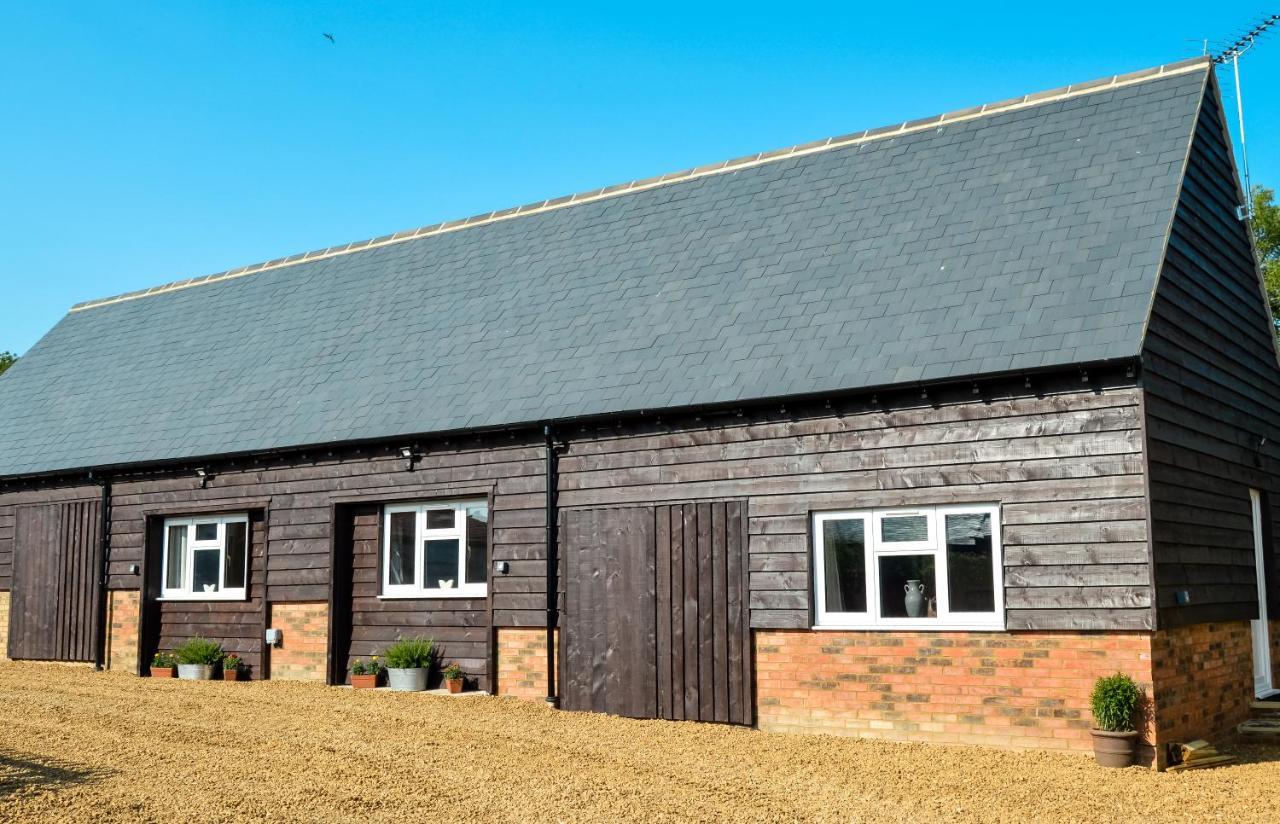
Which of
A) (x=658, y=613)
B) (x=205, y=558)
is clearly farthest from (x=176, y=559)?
(x=658, y=613)

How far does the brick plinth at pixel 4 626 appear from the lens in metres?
19.5

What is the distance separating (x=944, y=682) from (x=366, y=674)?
24.4ft

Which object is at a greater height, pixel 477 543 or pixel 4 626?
pixel 477 543

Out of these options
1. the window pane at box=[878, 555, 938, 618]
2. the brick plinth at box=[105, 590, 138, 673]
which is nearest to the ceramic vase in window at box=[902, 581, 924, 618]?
the window pane at box=[878, 555, 938, 618]

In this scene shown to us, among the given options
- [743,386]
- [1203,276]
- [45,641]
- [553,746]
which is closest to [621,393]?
[743,386]

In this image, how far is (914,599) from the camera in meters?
11.9

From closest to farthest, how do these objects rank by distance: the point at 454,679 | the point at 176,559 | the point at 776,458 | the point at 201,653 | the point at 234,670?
the point at 776,458, the point at 454,679, the point at 234,670, the point at 201,653, the point at 176,559

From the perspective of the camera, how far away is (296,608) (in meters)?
16.4

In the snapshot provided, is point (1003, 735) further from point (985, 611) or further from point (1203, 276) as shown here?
point (1203, 276)

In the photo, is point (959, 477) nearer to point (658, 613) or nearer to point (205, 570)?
point (658, 613)

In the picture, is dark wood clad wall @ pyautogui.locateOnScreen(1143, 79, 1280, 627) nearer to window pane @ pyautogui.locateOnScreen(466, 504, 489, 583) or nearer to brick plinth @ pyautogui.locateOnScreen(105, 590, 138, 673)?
window pane @ pyautogui.locateOnScreen(466, 504, 489, 583)

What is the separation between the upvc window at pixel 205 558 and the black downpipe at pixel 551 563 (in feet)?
17.4

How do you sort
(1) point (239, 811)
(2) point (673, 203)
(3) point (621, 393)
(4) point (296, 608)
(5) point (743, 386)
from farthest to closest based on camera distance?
(2) point (673, 203) → (4) point (296, 608) → (3) point (621, 393) → (5) point (743, 386) → (1) point (239, 811)

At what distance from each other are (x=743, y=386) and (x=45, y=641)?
1234 cm
